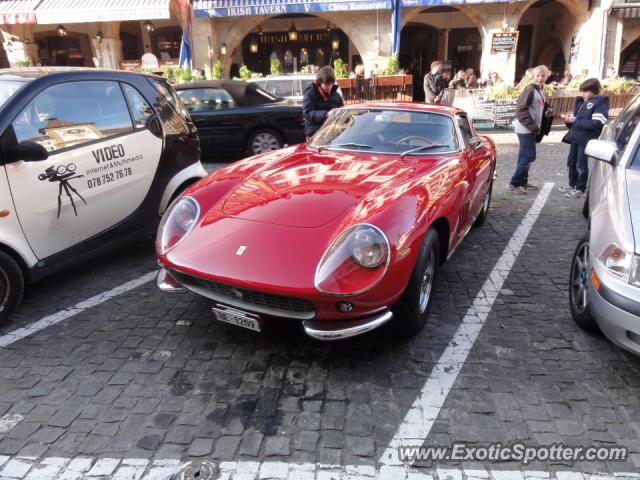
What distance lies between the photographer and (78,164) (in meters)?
3.77

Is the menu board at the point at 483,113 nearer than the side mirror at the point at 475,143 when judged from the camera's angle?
No

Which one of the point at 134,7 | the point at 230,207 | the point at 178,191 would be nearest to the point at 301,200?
the point at 230,207

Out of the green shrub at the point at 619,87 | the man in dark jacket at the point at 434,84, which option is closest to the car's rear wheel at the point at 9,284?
the man in dark jacket at the point at 434,84

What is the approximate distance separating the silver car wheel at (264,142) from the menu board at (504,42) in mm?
11467

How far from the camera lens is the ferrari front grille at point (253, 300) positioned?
265 cm

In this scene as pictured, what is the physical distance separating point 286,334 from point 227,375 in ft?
1.78

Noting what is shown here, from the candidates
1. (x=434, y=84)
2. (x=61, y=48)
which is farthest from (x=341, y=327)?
(x=61, y=48)

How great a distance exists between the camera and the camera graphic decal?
11.6 ft

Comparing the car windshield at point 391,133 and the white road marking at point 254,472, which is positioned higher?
the car windshield at point 391,133

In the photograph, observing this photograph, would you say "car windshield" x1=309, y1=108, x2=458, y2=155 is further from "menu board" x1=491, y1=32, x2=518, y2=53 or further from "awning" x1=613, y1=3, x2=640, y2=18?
"awning" x1=613, y1=3, x2=640, y2=18

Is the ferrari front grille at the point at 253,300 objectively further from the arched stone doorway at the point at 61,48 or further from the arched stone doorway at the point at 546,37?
the arched stone doorway at the point at 61,48

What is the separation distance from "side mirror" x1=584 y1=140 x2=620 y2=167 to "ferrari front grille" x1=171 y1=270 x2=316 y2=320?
8.31 feet

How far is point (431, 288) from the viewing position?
3369 millimetres

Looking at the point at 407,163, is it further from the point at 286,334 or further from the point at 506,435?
the point at 506,435
